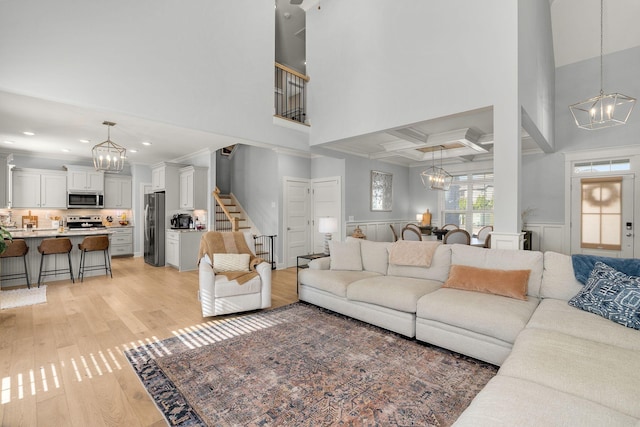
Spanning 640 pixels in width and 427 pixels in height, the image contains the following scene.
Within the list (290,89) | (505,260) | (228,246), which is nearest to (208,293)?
(228,246)

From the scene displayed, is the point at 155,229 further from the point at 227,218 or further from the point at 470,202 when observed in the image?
the point at 470,202

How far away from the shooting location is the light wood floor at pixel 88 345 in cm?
197

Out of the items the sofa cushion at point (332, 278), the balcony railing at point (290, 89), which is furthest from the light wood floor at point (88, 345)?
the balcony railing at point (290, 89)

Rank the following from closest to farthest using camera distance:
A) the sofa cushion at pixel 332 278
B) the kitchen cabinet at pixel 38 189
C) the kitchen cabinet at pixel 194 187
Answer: the sofa cushion at pixel 332 278, the kitchen cabinet at pixel 194 187, the kitchen cabinet at pixel 38 189

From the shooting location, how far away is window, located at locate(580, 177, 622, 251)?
A: 18.0ft

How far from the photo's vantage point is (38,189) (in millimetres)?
7027

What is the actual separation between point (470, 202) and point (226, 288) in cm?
690

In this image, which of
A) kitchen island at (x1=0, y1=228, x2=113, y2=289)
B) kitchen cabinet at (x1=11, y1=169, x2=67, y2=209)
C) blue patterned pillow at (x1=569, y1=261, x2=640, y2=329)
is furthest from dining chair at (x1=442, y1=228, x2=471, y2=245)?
kitchen cabinet at (x1=11, y1=169, x2=67, y2=209)

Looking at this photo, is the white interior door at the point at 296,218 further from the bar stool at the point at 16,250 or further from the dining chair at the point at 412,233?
the bar stool at the point at 16,250

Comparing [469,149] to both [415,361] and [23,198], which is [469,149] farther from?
[23,198]

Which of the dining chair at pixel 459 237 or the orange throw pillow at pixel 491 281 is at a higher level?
the dining chair at pixel 459 237

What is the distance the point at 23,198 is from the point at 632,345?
10007mm

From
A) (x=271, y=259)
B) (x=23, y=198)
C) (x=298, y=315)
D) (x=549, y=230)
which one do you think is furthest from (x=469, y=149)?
(x=23, y=198)

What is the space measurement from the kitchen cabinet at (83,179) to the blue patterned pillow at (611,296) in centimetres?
945
